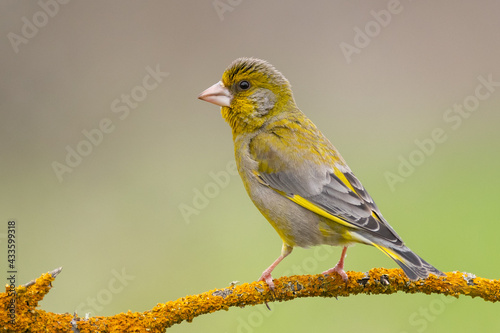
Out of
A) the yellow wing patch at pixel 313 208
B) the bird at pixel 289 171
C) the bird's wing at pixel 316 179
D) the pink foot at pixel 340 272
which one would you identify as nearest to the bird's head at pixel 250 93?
the bird at pixel 289 171

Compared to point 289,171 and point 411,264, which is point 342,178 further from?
point 411,264

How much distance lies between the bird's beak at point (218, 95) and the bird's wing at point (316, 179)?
26 centimetres

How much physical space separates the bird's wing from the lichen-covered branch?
0.48 meters

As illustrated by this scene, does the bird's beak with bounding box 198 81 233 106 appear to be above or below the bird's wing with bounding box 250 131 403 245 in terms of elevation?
above

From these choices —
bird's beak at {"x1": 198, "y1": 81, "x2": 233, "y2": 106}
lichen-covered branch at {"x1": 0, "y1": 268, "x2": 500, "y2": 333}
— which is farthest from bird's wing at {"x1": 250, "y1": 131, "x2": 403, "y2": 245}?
lichen-covered branch at {"x1": 0, "y1": 268, "x2": 500, "y2": 333}

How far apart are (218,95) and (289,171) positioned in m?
0.52

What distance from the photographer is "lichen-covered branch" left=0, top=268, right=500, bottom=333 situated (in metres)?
1.58

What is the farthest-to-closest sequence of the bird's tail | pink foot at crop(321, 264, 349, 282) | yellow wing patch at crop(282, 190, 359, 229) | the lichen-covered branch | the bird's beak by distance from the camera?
the bird's beak
yellow wing patch at crop(282, 190, 359, 229)
pink foot at crop(321, 264, 349, 282)
the bird's tail
the lichen-covered branch

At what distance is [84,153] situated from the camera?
419 cm

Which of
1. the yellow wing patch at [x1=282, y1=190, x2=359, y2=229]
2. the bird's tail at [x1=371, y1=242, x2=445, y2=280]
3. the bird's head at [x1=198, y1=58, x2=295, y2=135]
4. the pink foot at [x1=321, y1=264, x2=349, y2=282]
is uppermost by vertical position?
the bird's head at [x1=198, y1=58, x2=295, y2=135]

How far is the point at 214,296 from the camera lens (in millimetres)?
1855

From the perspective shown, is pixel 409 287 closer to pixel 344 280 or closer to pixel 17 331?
pixel 344 280

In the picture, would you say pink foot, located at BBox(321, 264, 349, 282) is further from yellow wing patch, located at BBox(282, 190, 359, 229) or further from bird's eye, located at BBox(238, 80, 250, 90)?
bird's eye, located at BBox(238, 80, 250, 90)

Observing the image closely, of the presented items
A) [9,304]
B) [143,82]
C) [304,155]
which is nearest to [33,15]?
[143,82]
